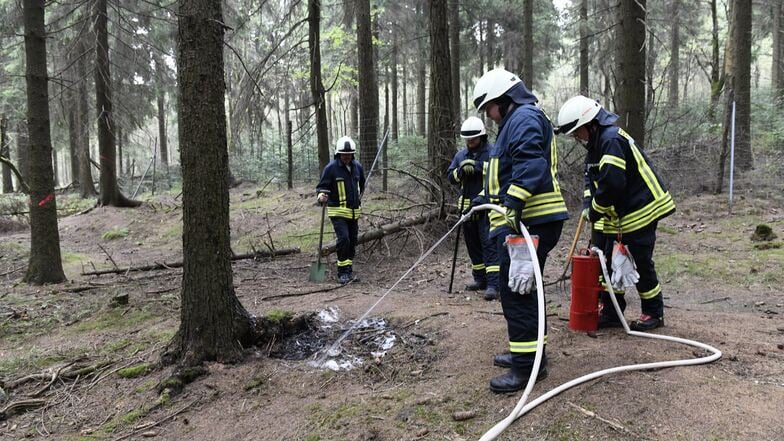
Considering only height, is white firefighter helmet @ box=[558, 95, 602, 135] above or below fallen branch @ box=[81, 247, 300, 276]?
above

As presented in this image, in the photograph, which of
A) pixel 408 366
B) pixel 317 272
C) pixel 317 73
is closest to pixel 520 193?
pixel 408 366

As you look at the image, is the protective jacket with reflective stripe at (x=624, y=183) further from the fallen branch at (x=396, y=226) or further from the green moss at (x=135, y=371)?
the fallen branch at (x=396, y=226)

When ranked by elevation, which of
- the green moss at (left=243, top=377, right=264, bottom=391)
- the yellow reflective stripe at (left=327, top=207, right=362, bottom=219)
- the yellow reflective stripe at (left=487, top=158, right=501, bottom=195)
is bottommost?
the green moss at (left=243, top=377, right=264, bottom=391)

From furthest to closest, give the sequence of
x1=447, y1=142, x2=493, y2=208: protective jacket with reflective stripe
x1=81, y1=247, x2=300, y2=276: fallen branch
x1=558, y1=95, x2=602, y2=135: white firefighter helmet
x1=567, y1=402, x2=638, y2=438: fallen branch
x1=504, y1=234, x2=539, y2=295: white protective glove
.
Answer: x1=81, y1=247, x2=300, y2=276: fallen branch
x1=447, y1=142, x2=493, y2=208: protective jacket with reflective stripe
x1=558, y1=95, x2=602, y2=135: white firefighter helmet
x1=504, y1=234, x2=539, y2=295: white protective glove
x1=567, y1=402, x2=638, y2=438: fallen branch

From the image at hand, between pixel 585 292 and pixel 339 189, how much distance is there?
4221mm

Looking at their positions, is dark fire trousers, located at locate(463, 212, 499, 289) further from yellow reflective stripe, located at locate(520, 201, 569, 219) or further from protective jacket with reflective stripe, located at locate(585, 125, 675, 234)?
yellow reflective stripe, located at locate(520, 201, 569, 219)

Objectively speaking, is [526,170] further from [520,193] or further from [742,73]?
[742,73]

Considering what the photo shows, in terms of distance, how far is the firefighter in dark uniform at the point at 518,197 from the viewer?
119 inches

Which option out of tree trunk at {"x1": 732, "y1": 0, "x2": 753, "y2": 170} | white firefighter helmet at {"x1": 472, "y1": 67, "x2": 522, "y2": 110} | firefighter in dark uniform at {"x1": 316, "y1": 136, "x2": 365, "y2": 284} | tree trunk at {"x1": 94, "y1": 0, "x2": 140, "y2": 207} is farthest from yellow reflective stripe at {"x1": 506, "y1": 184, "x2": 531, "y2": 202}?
tree trunk at {"x1": 94, "y1": 0, "x2": 140, "y2": 207}

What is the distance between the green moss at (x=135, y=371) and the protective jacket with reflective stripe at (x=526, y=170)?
10.3 ft

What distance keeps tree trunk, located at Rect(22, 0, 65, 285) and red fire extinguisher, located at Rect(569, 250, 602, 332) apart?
7.00 m

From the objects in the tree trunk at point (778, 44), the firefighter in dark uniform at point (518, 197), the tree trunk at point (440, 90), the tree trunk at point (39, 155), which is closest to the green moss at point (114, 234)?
the tree trunk at point (39, 155)

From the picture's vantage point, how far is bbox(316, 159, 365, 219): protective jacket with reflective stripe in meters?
7.21

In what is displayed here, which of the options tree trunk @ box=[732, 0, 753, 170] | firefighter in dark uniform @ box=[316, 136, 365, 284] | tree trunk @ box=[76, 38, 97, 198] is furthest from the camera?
tree trunk @ box=[76, 38, 97, 198]
